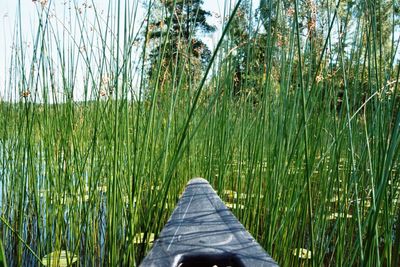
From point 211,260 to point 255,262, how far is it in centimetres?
9

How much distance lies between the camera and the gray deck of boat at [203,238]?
76 cm

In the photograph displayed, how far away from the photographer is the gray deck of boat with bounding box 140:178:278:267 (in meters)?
0.76

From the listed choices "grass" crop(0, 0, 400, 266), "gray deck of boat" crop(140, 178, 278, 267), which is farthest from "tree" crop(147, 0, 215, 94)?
"gray deck of boat" crop(140, 178, 278, 267)

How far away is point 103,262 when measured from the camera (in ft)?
5.42

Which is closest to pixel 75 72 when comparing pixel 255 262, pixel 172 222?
pixel 172 222

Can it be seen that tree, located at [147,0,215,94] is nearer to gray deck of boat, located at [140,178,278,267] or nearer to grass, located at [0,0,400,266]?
grass, located at [0,0,400,266]

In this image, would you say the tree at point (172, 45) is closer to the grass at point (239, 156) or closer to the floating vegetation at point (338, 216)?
the grass at point (239, 156)

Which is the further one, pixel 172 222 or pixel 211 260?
pixel 172 222

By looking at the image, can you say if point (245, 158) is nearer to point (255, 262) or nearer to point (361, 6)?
point (361, 6)

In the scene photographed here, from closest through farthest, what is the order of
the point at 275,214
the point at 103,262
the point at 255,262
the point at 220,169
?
the point at 255,262 < the point at 275,214 < the point at 220,169 < the point at 103,262

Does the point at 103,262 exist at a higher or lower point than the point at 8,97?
lower

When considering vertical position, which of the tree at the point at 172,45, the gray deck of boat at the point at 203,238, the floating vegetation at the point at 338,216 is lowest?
the floating vegetation at the point at 338,216

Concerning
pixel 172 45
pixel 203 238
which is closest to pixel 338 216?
pixel 203 238

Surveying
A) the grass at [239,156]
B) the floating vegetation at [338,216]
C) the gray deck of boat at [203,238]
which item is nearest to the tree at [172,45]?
the grass at [239,156]
